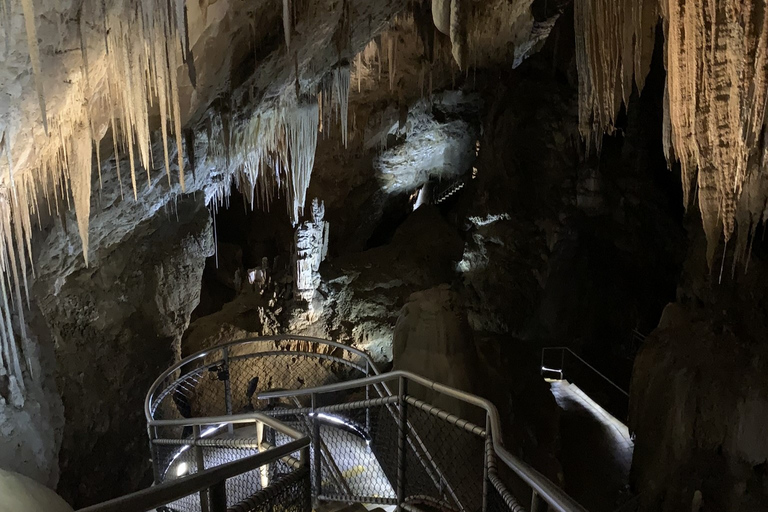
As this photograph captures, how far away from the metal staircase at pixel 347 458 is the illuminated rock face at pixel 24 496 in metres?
0.78

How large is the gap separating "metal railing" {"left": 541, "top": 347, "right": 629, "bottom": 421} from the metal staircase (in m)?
4.86

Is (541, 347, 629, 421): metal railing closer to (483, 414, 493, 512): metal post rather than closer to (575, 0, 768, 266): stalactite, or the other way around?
(575, 0, 768, 266): stalactite

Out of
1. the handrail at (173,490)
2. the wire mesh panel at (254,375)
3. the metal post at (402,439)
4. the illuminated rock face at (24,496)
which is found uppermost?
the handrail at (173,490)

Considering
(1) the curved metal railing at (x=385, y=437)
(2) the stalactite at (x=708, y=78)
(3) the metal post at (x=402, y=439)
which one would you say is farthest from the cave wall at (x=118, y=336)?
(2) the stalactite at (x=708, y=78)

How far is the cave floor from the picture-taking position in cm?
661

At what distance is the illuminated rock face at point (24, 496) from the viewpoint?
3.58 m

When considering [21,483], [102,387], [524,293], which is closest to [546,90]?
[524,293]

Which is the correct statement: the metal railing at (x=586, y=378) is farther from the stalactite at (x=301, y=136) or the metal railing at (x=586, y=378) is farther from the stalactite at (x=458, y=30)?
the stalactite at (x=458, y=30)

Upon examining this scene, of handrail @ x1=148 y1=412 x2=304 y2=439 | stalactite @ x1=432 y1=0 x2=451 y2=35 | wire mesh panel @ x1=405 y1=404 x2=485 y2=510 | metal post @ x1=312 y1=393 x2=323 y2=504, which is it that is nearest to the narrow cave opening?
stalactite @ x1=432 y1=0 x2=451 y2=35

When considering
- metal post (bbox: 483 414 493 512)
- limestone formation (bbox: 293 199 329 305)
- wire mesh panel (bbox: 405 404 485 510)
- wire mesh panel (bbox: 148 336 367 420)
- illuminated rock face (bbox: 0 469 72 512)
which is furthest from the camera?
limestone formation (bbox: 293 199 329 305)

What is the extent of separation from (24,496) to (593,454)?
6917 mm

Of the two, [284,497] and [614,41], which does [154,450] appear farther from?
[614,41]

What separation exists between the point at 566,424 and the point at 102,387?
7.00 metres

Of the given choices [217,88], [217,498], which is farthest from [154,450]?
[217,88]
